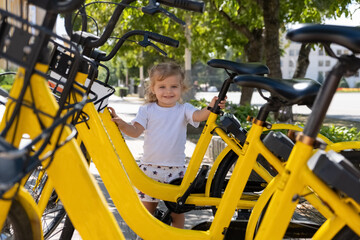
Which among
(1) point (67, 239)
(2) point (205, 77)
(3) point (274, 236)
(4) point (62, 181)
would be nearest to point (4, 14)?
(4) point (62, 181)

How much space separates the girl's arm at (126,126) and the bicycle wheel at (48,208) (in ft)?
1.87

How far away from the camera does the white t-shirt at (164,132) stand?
388cm

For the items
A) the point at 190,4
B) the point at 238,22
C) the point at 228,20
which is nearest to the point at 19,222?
the point at 190,4

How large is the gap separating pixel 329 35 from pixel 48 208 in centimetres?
219

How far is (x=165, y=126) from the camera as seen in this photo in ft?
12.9

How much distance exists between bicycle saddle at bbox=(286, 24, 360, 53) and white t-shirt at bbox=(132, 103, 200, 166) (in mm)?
1968

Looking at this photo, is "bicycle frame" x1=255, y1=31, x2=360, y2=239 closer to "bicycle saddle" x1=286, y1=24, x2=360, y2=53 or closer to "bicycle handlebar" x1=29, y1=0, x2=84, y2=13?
"bicycle saddle" x1=286, y1=24, x2=360, y2=53

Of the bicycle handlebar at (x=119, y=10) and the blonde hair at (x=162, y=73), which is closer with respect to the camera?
the bicycle handlebar at (x=119, y=10)

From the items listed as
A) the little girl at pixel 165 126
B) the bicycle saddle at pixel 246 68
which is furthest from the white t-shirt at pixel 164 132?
the bicycle saddle at pixel 246 68

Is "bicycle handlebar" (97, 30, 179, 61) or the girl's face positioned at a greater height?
"bicycle handlebar" (97, 30, 179, 61)

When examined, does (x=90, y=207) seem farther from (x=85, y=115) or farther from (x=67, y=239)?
(x=67, y=239)

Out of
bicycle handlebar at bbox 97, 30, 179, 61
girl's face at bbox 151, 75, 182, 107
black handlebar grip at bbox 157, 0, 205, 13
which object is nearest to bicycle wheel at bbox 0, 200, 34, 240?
black handlebar grip at bbox 157, 0, 205, 13

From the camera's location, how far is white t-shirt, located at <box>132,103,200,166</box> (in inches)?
153

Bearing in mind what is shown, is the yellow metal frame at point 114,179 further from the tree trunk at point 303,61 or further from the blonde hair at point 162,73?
the tree trunk at point 303,61
